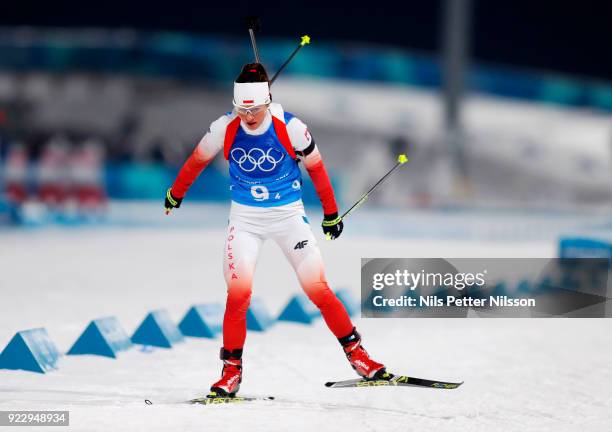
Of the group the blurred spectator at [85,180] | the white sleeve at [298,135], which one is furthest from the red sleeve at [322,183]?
the blurred spectator at [85,180]

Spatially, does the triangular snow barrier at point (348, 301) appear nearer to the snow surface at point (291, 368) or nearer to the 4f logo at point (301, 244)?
the snow surface at point (291, 368)

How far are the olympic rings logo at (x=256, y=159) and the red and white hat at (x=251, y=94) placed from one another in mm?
216

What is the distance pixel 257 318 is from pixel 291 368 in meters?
1.26

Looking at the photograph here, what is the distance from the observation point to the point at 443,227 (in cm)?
1598

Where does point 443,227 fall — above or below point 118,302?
above

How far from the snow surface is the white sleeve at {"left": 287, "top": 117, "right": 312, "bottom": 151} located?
1160 mm

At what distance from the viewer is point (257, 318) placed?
6.89 meters

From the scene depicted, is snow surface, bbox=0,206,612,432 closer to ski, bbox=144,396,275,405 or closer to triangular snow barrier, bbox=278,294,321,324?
ski, bbox=144,396,275,405

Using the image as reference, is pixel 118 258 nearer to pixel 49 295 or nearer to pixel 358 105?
pixel 49 295

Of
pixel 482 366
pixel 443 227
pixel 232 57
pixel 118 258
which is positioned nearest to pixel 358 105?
pixel 232 57

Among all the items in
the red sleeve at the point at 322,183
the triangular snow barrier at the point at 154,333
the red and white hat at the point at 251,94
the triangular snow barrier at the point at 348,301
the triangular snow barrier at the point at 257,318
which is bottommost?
the triangular snow barrier at the point at 154,333

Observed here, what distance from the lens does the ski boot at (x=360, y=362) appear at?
16.3ft

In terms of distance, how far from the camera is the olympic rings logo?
4738 millimetres

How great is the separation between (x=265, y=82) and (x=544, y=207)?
17.0 meters
